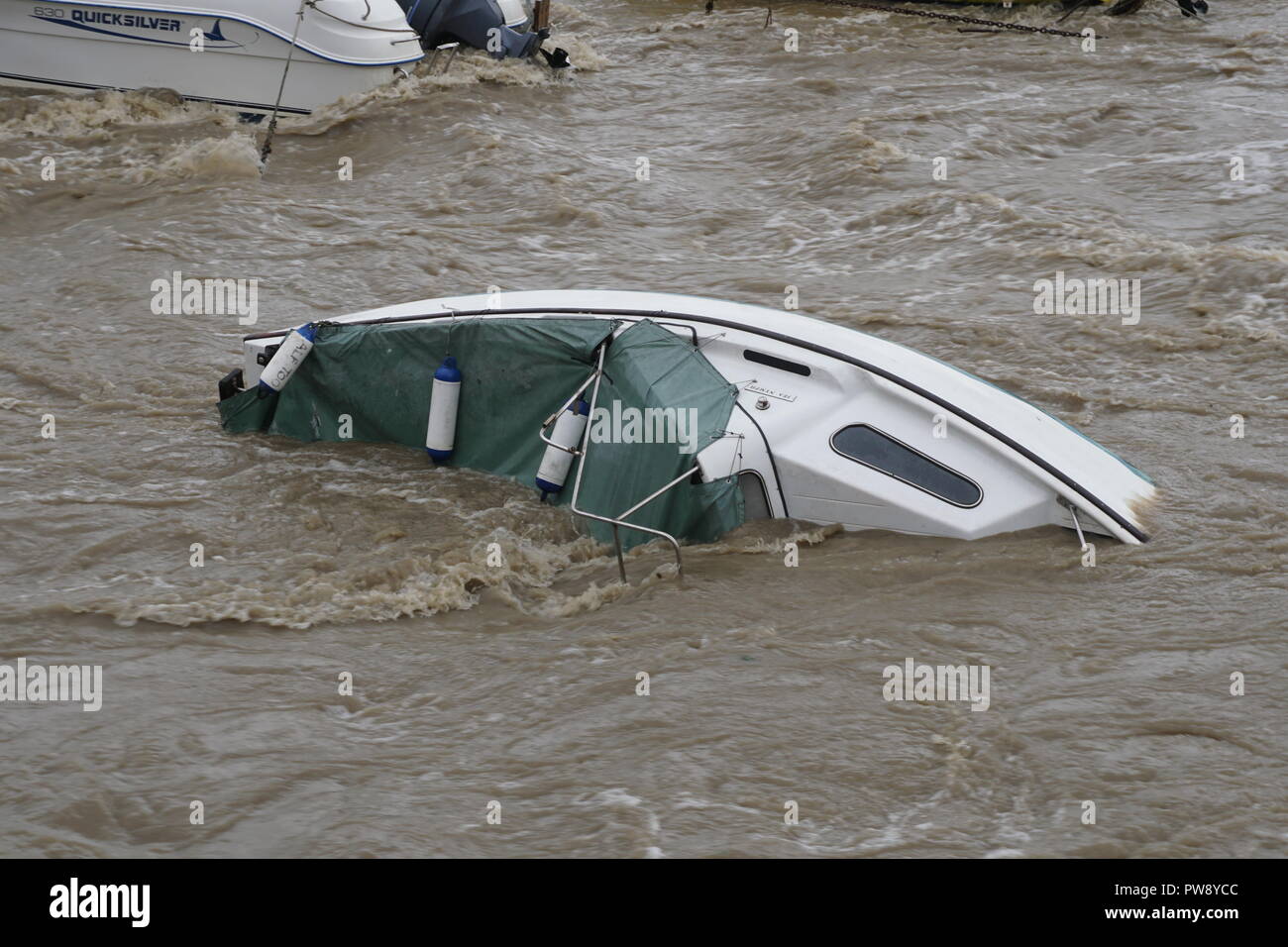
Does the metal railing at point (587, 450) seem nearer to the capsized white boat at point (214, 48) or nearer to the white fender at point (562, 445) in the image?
the white fender at point (562, 445)

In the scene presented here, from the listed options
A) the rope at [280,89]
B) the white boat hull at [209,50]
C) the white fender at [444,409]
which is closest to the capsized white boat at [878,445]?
the white fender at [444,409]

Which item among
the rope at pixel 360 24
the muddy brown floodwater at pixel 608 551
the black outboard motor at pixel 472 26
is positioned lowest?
the muddy brown floodwater at pixel 608 551

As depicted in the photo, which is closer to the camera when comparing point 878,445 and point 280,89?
point 878,445

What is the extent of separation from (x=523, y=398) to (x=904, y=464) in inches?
91.9

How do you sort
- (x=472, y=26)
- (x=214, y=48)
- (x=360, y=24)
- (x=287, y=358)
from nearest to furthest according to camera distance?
(x=287, y=358)
(x=214, y=48)
(x=360, y=24)
(x=472, y=26)

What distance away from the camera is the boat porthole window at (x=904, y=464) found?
707 cm

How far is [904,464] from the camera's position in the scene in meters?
7.16

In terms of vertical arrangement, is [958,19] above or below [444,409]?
above

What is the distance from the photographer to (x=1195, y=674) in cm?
630

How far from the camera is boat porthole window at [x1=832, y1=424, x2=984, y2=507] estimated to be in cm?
707

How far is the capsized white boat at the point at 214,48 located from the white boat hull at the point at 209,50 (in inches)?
0.4

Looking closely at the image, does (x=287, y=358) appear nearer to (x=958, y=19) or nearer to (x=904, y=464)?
(x=904, y=464)

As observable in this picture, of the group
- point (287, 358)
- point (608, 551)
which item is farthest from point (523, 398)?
point (287, 358)
